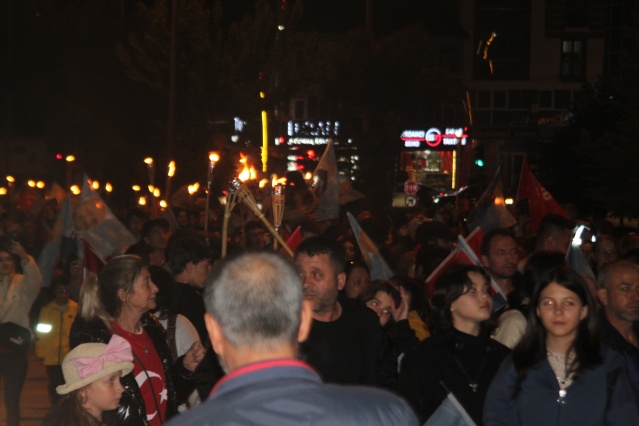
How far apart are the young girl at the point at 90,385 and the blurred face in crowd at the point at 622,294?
2.76m

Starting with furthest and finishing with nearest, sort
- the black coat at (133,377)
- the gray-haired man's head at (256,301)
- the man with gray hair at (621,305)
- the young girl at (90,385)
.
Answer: the man with gray hair at (621,305)
the black coat at (133,377)
the young girl at (90,385)
the gray-haired man's head at (256,301)

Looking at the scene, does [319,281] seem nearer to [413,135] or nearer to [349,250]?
[349,250]

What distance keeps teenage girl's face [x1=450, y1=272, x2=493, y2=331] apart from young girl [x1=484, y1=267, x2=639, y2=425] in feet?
2.09

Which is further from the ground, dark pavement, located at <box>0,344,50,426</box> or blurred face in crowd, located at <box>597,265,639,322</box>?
blurred face in crowd, located at <box>597,265,639,322</box>

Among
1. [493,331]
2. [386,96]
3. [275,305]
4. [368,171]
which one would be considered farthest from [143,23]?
[275,305]

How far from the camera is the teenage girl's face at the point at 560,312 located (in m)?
4.78

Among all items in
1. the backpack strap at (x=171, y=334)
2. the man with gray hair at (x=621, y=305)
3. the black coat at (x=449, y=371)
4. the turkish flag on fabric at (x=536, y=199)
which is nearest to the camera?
the black coat at (x=449, y=371)

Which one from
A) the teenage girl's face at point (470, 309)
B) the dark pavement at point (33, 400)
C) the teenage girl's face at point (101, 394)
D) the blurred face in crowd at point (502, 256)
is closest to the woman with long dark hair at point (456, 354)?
the teenage girl's face at point (470, 309)

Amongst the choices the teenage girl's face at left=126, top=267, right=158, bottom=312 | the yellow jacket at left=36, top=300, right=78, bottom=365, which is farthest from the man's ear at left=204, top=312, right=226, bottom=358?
the yellow jacket at left=36, top=300, right=78, bottom=365

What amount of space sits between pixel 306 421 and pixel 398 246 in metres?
9.66

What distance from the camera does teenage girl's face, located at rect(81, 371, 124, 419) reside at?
15.6 ft

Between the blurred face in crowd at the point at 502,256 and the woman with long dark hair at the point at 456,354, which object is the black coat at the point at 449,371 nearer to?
the woman with long dark hair at the point at 456,354

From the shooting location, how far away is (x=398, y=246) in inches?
470

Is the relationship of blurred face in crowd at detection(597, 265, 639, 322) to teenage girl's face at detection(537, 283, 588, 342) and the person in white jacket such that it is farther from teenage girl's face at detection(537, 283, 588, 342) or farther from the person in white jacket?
the person in white jacket
